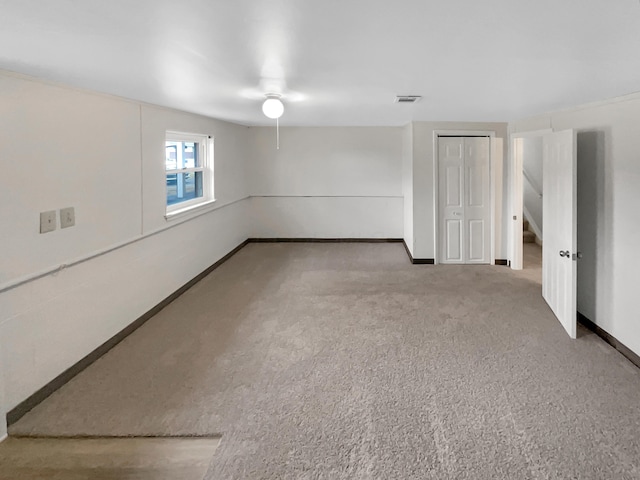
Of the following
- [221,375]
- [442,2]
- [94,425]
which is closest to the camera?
[442,2]

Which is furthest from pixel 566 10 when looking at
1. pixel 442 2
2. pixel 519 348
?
pixel 519 348

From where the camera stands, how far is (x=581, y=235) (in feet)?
13.3

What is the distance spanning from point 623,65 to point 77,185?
3.38 m

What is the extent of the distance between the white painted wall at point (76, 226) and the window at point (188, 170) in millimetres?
469

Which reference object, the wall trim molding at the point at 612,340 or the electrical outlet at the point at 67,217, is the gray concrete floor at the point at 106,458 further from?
the wall trim molding at the point at 612,340

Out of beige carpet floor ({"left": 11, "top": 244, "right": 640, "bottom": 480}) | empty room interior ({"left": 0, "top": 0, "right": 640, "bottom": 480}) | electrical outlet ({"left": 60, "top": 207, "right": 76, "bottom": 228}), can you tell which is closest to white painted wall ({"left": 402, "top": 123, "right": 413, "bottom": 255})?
empty room interior ({"left": 0, "top": 0, "right": 640, "bottom": 480})

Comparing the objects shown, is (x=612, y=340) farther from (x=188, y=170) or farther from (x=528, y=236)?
(x=528, y=236)

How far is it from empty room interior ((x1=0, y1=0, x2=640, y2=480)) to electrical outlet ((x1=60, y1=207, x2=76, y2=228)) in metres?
0.02

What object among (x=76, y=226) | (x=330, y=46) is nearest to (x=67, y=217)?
(x=76, y=226)

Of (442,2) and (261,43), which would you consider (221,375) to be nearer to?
(261,43)

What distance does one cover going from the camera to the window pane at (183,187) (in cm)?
534

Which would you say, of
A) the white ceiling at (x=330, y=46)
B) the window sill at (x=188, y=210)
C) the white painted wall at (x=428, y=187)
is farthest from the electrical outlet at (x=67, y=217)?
the white painted wall at (x=428, y=187)

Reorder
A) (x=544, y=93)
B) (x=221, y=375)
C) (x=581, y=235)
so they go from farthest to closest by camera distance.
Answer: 1. (x=581, y=235)
2. (x=544, y=93)
3. (x=221, y=375)

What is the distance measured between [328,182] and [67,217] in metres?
5.53
